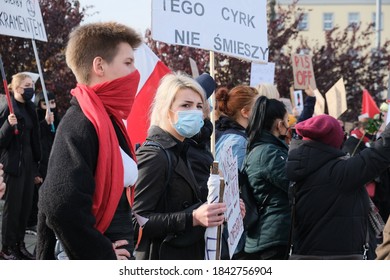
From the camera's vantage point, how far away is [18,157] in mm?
7891

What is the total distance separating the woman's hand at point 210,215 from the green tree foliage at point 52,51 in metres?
10.2

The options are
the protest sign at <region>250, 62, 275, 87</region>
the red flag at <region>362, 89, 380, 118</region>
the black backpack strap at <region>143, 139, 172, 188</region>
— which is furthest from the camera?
the red flag at <region>362, 89, 380, 118</region>

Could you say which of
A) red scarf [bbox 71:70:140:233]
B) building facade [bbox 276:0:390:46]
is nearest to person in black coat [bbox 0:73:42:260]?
red scarf [bbox 71:70:140:233]

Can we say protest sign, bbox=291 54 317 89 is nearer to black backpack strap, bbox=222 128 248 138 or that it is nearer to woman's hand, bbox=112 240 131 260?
black backpack strap, bbox=222 128 248 138

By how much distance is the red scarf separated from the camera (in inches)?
117

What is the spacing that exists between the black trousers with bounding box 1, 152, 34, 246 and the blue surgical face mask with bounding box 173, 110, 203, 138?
432 centimetres

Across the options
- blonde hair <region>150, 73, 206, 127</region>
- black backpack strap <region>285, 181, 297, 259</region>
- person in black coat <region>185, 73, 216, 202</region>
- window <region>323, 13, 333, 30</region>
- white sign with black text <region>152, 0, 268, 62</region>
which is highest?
window <region>323, 13, 333, 30</region>

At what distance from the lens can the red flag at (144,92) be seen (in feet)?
18.8

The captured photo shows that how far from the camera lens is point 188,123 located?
386 cm

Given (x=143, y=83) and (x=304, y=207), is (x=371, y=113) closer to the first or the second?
(x=143, y=83)

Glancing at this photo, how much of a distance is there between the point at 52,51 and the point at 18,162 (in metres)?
6.81

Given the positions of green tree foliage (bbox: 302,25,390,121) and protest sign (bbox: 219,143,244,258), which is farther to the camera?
green tree foliage (bbox: 302,25,390,121)

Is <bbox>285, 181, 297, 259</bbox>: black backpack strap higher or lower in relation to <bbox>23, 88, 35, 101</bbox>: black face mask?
lower
